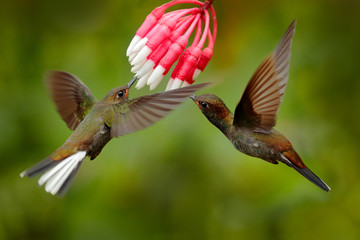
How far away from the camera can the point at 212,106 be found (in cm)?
244

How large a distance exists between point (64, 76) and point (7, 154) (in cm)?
114

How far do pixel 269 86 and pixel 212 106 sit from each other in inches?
15.2

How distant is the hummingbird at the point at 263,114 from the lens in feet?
6.88

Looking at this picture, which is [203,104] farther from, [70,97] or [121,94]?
[70,97]

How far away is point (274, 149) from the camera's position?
A: 2.41m

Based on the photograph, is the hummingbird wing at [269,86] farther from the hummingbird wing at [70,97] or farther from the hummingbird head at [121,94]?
the hummingbird wing at [70,97]

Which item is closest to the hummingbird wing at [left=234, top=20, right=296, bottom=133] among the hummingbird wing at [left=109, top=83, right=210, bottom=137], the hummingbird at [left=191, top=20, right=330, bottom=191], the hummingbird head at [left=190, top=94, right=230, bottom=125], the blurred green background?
the hummingbird at [left=191, top=20, right=330, bottom=191]

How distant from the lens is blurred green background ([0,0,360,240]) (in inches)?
137

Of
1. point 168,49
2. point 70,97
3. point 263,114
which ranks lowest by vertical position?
point 263,114

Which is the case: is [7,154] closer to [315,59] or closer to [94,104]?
[94,104]

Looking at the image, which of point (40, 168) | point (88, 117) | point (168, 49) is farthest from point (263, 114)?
point (40, 168)

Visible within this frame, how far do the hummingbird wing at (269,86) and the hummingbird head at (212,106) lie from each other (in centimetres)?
16

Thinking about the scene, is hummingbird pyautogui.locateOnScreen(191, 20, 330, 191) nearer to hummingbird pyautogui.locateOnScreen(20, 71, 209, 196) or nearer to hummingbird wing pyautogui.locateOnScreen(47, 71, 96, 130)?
hummingbird pyautogui.locateOnScreen(20, 71, 209, 196)

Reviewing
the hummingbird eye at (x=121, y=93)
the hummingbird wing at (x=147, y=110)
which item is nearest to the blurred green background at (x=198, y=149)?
the hummingbird eye at (x=121, y=93)
